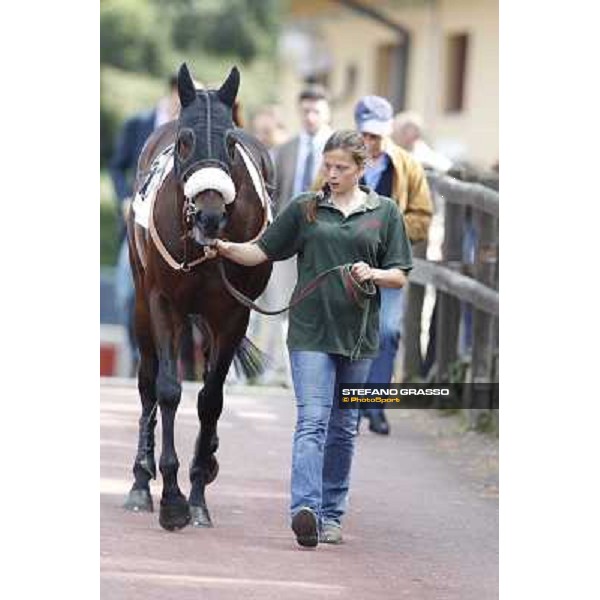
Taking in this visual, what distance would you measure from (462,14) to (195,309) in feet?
15.6

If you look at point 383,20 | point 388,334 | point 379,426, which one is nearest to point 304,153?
point 388,334

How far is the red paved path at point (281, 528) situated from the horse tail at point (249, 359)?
13.0 inches

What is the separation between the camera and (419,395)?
10211mm

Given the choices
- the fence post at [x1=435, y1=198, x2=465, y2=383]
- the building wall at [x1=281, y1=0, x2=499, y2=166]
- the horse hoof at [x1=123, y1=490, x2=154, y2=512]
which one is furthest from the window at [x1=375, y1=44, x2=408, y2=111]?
the horse hoof at [x1=123, y1=490, x2=154, y2=512]

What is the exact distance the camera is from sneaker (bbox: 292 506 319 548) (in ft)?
30.2

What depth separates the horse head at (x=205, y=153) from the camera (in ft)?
29.2

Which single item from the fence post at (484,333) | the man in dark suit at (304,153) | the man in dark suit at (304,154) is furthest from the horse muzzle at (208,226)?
the fence post at (484,333)

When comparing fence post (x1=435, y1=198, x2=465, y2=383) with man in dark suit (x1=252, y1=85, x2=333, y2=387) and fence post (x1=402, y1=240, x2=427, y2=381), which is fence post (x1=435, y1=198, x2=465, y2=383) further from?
man in dark suit (x1=252, y1=85, x2=333, y2=387)

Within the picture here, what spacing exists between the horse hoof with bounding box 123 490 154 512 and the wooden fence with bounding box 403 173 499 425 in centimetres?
226

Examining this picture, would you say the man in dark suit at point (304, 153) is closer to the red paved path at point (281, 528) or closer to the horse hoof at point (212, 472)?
the red paved path at point (281, 528)
